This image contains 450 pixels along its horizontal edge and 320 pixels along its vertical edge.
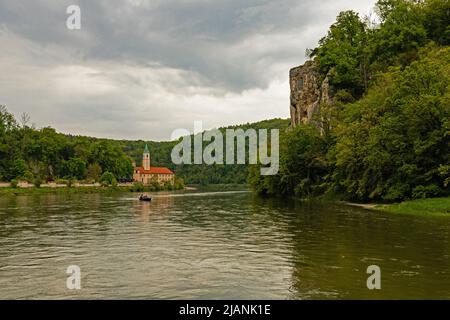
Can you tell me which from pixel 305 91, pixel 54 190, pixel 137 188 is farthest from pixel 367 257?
pixel 137 188

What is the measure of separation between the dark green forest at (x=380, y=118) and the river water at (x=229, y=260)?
1321cm

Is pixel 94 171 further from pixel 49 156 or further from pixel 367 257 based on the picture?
pixel 367 257

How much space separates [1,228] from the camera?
1300 inches

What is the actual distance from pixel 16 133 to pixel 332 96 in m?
103

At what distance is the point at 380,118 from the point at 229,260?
36.8 meters

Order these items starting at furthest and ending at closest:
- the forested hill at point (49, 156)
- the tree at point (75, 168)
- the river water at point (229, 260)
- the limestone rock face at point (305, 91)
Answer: the tree at point (75, 168), the forested hill at point (49, 156), the limestone rock face at point (305, 91), the river water at point (229, 260)

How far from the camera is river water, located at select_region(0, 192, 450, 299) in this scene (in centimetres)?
1471

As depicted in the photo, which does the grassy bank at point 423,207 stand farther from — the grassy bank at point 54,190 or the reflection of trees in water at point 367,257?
the grassy bank at point 54,190

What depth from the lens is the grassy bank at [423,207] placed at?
3881cm

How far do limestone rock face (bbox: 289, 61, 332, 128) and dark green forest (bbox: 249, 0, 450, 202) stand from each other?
257 centimetres

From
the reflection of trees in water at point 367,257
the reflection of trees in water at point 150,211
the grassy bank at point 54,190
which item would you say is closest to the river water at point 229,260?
the reflection of trees in water at point 367,257

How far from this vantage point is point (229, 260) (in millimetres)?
20062
